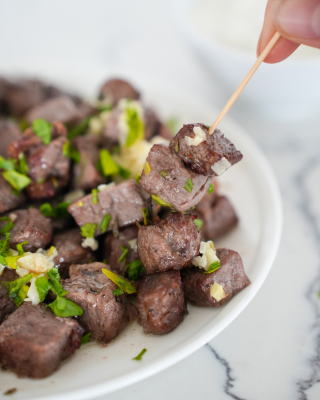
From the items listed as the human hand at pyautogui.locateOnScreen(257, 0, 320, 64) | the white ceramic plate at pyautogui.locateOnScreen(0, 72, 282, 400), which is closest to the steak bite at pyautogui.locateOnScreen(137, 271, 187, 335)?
the white ceramic plate at pyautogui.locateOnScreen(0, 72, 282, 400)

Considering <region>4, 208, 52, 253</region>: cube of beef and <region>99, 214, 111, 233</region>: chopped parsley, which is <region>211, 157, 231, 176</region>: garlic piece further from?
<region>4, 208, 52, 253</region>: cube of beef

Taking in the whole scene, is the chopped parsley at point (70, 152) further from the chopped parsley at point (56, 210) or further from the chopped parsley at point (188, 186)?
the chopped parsley at point (188, 186)

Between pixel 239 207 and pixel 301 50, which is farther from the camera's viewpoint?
pixel 301 50

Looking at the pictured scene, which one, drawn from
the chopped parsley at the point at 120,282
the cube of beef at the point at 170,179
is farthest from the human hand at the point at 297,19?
the chopped parsley at the point at 120,282

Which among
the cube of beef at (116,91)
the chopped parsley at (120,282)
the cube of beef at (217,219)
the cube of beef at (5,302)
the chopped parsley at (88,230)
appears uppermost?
the cube of beef at (116,91)

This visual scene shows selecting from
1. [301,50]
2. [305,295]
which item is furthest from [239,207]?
[301,50]

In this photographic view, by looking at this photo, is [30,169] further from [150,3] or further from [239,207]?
[150,3]
